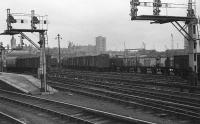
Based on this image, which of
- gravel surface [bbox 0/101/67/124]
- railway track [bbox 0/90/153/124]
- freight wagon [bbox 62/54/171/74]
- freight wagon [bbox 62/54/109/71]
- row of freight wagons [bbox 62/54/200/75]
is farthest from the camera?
freight wagon [bbox 62/54/109/71]

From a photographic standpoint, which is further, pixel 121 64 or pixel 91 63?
pixel 91 63

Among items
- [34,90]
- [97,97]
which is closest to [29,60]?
[34,90]

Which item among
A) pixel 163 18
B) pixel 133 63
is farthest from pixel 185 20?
pixel 133 63

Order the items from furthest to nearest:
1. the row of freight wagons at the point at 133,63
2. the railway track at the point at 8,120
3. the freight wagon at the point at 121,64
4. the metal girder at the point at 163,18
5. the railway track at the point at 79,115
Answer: the freight wagon at the point at 121,64
the row of freight wagons at the point at 133,63
the metal girder at the point at 163,18
the railway track at the point at 8,120
the railway track at the point at 79,115

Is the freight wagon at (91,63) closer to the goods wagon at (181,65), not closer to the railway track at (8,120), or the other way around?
the goods wagon at (181,65)

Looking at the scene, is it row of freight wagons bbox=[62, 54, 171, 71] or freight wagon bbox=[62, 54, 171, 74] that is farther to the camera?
row of freight wagons bbox=[62, 54, 171, 71]

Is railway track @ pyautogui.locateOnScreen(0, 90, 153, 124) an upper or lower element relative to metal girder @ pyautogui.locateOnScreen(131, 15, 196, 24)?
lower

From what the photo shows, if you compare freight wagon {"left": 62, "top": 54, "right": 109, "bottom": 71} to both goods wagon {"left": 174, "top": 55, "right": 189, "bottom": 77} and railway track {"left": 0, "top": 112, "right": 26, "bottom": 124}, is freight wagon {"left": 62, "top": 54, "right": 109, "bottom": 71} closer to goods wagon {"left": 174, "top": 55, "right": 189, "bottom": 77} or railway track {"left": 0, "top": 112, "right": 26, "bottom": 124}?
goods wagon {"left": 174, "top": 55, "right": 189, "bottom": 77}

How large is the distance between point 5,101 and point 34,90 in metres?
3.50

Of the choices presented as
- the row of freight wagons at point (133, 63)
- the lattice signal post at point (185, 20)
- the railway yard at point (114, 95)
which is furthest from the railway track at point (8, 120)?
the row of freight wagons at point (133, 63)

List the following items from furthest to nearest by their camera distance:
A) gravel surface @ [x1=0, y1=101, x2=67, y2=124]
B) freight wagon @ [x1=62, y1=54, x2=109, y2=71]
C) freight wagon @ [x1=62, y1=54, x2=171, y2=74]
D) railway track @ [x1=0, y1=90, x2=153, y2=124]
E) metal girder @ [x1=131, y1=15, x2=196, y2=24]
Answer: freight wagon @ [x1=62, y1=54, x2=109, y2=71], freight wagon @ [x1=62, y1=54, x2=171, y2=74], metal girder @ [x1=131, y1=15, x2=196, y2=24], gravel surface @ [x1=0, y1=101, x2=67, y2=124], railway track @ [x1=0, y1=90, x2=153, y2=124]

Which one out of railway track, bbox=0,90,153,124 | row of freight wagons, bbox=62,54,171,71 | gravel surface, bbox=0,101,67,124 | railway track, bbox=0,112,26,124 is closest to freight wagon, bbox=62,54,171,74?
row of freight wagons, bbox=62,54,171,71

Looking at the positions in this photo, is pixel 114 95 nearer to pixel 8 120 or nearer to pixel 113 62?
pixel 8 120

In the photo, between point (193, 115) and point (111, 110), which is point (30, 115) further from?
point (193, 115)
